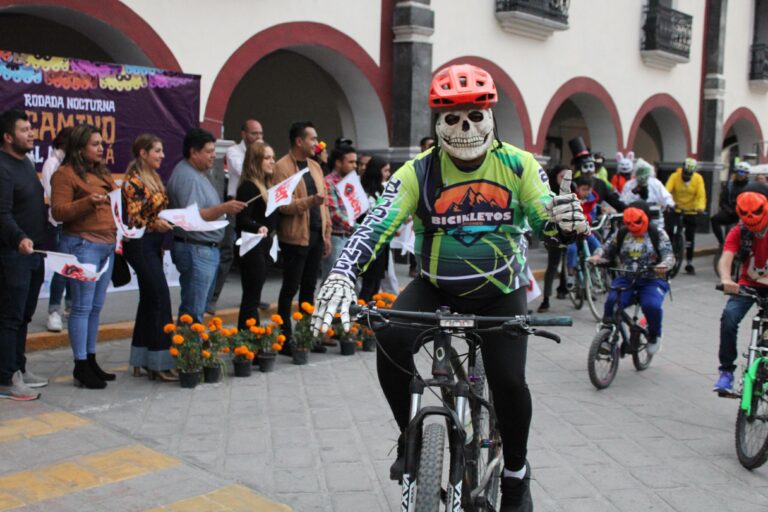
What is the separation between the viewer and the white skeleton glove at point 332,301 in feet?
10.8

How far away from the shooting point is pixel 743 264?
20.0 ft

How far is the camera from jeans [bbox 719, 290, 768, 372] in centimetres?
614

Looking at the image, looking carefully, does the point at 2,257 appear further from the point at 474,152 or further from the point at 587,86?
the point at 587,86

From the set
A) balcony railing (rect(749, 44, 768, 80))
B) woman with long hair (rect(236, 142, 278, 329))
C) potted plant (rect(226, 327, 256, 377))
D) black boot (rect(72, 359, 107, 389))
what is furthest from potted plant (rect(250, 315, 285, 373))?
balcony railing (rect(749, 44, 768, 80))

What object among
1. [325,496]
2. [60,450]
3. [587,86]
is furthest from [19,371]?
[587,86]

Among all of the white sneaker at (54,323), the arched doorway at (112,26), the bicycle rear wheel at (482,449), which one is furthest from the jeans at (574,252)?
the bicycle rear wheel at (482,449)

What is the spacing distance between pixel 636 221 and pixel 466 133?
424 cm

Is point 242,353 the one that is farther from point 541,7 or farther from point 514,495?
point 541,7

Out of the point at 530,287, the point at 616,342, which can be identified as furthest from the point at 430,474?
the point at 616,342

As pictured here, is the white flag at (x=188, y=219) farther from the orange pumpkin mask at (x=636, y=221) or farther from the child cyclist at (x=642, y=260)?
the orange pumpkin mask at (x=636, y=221)

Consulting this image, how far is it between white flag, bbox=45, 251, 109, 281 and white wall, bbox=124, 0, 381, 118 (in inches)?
184

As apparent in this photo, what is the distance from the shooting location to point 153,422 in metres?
5.80

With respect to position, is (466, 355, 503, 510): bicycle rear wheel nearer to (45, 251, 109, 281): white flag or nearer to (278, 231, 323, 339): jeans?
(45, 251, 109, 281): white flag

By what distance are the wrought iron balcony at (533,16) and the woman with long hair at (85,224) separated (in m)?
10.1
